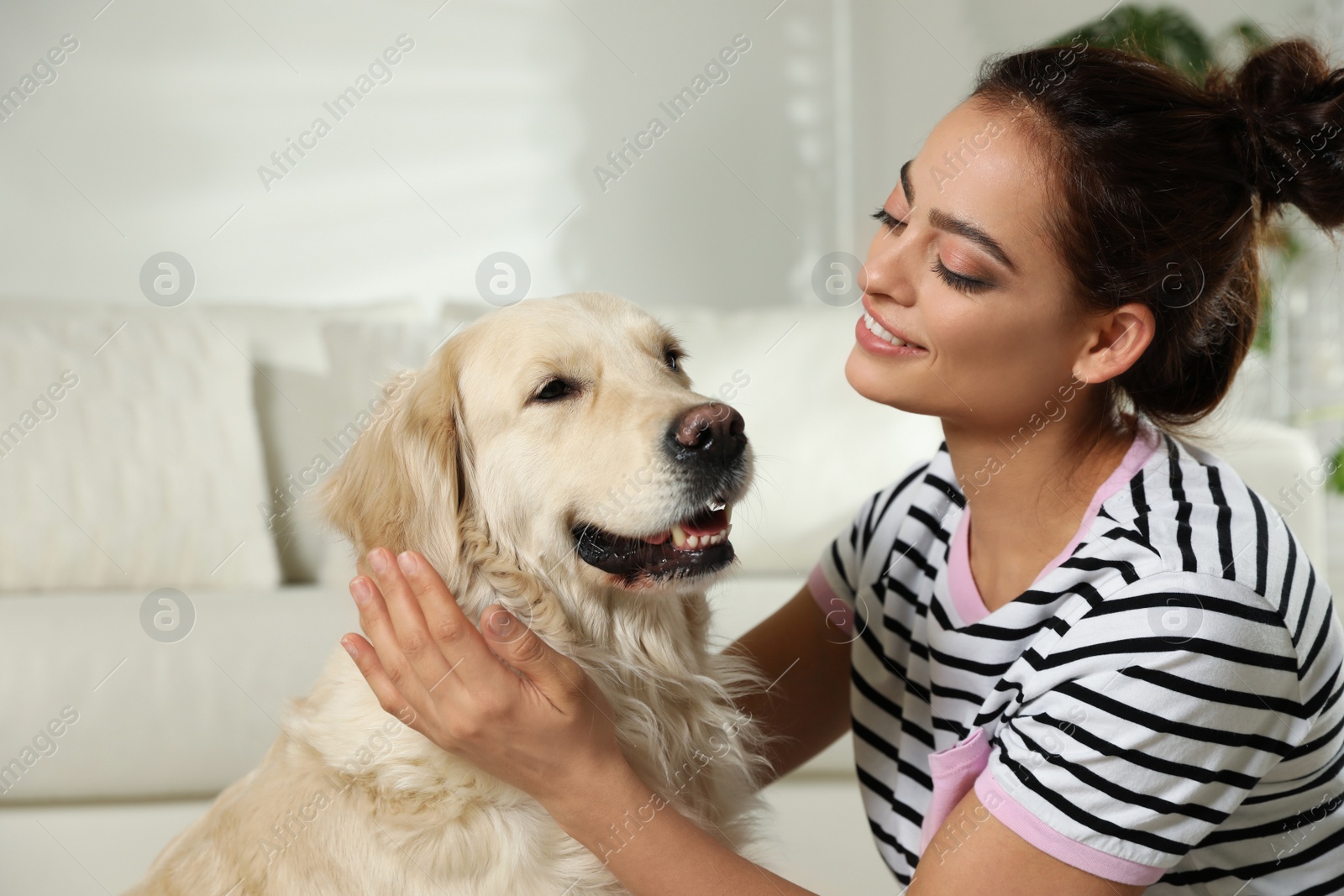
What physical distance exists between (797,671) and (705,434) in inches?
21.3

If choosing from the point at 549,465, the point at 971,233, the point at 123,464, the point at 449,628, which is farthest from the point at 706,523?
the point at 123,464

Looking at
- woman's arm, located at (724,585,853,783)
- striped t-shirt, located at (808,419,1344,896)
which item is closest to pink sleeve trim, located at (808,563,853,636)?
A: woman's arm, located at (724,585,853,783)

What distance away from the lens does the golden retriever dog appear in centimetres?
104

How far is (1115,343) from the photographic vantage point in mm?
1127

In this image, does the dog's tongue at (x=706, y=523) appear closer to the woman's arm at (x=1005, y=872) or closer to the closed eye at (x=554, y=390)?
the closed eye at (x=554, y=390)

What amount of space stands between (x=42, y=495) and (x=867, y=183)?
11.9ft

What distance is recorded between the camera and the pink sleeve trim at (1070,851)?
94 cm

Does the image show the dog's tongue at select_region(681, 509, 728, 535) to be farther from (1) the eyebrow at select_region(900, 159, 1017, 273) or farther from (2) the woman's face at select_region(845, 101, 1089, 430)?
(1) the eyebrow at select_region(900, 159, 1017, 273)

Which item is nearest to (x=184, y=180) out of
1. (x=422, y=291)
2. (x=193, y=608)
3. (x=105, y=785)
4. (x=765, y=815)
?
(x=422, y=291)

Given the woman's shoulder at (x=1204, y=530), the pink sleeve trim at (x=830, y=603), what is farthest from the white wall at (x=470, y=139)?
the woman's shoulder at (x=1204, y=530)

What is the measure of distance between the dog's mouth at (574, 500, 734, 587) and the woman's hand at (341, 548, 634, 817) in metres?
0.14

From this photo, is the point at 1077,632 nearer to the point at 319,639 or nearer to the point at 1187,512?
the point at 1187,512

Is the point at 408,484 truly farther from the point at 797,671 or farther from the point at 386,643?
the point at 797,671

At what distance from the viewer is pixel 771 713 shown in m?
1.47
